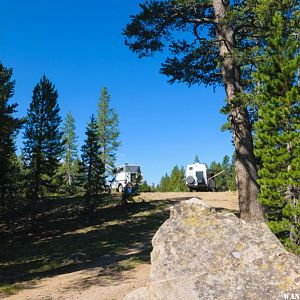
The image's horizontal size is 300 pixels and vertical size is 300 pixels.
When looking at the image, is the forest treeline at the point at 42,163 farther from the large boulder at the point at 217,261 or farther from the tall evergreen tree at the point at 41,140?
the large boulder at the point at 217,261

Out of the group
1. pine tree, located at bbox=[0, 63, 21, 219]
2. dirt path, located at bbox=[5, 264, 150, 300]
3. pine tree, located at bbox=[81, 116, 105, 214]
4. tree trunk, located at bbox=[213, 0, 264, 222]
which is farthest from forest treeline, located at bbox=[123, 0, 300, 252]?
pine tree, located at bbox=[81, 116, 105, 214]

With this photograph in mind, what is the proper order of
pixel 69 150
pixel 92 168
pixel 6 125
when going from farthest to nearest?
pixel 69 150, pixel 92 168, pixel 6 125

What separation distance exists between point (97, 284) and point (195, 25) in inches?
381

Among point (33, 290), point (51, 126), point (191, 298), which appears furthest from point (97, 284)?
point (51, 126)

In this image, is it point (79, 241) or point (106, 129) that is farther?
point (106, 129)

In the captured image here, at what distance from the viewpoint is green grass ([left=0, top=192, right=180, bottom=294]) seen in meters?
14.4

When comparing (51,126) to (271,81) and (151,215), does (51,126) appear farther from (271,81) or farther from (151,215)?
(271,81)

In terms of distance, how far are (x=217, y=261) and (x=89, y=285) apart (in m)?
6.78

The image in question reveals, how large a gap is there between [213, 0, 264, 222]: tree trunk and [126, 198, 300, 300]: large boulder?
20.4ft

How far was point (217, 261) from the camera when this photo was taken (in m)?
5.18

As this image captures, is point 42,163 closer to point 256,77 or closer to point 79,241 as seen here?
point 79,241

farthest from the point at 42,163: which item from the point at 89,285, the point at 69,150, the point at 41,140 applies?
the point at 69,150

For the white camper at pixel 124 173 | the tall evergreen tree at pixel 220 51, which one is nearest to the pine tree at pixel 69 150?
the white camper at pixel 124 173

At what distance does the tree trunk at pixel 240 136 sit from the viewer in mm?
11805
